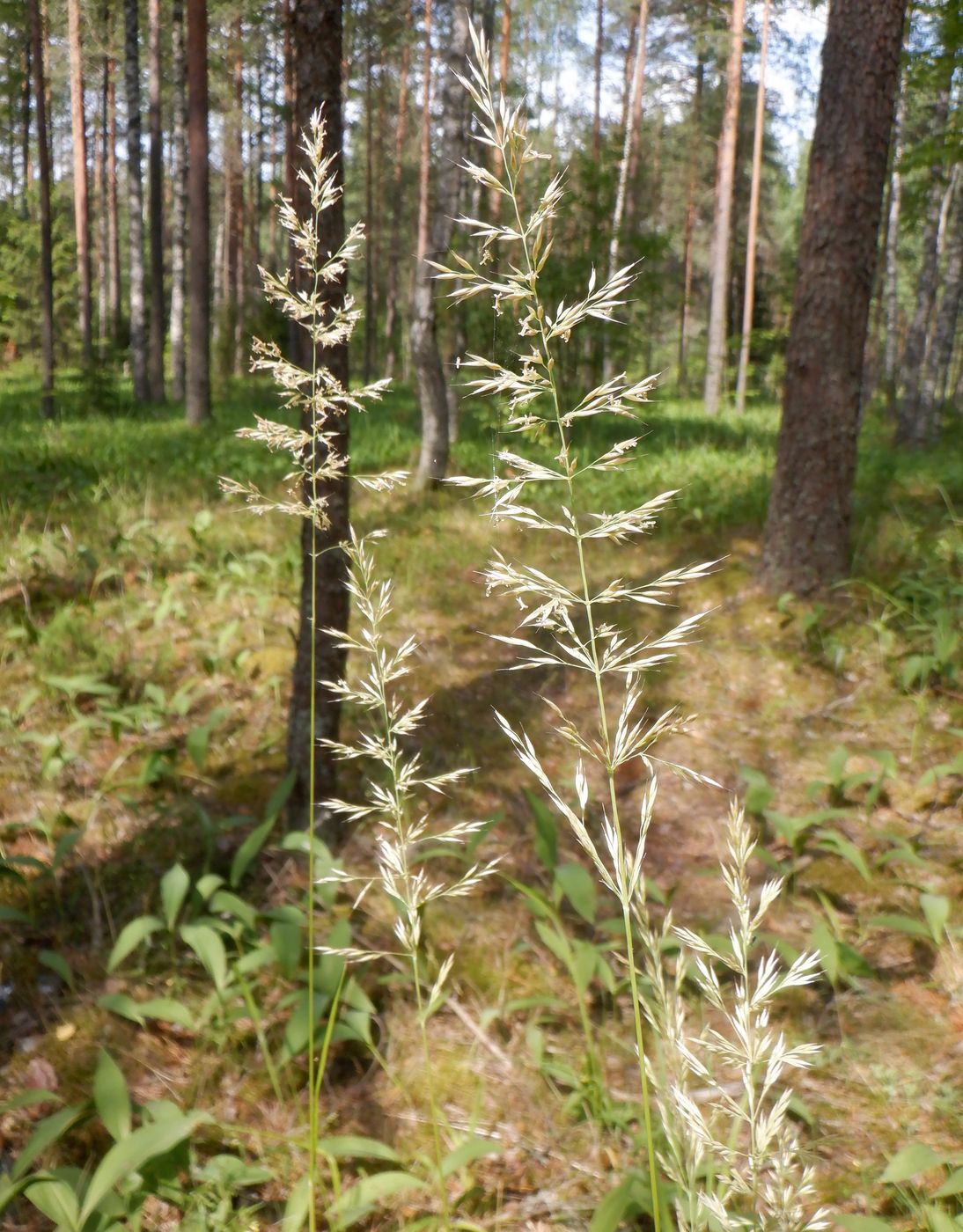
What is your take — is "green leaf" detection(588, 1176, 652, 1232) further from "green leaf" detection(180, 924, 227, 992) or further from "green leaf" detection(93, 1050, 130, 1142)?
"green leaf" detection(180, 924, 227, 992)

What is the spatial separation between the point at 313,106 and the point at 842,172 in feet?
10.3

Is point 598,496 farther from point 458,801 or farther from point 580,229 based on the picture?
point 580,229

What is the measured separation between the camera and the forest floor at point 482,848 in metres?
2.34

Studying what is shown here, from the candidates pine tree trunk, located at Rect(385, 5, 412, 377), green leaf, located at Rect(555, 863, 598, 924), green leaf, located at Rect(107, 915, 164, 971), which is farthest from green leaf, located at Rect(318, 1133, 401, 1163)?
pine tree trunk, located at Rect(385, 5, 412, 377)

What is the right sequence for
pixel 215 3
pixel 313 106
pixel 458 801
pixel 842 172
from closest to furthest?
pixel 313 106 → pixel 458 801 → pixel 842 172 → pixel 215 3

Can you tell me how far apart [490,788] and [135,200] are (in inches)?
635

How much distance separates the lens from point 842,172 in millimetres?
4797

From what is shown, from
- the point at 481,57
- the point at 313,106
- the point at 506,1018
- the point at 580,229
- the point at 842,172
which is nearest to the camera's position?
the point at 481,57

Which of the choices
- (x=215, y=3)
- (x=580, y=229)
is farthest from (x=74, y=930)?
(x=215, y=3)

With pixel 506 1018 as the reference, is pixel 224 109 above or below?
above

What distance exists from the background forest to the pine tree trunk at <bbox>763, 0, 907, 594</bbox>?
0.02 m

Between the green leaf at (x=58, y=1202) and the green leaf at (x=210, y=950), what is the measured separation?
2.42 ft

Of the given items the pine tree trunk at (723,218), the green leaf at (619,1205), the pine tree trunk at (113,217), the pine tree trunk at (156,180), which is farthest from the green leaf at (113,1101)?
the pine tree trunk at (113,217)

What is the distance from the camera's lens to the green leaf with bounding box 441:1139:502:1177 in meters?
1.96
